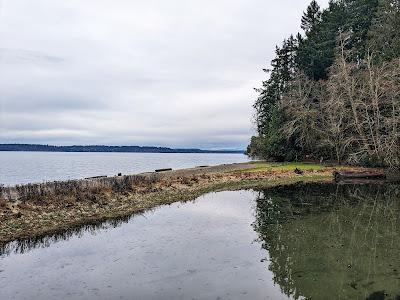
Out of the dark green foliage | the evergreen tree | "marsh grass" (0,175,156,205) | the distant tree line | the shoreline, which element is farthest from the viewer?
the evergreen tree

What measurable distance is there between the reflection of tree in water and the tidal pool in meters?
0.03

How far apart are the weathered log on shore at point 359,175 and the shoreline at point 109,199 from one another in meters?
1.01

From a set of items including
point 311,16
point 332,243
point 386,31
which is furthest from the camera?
point 311,16

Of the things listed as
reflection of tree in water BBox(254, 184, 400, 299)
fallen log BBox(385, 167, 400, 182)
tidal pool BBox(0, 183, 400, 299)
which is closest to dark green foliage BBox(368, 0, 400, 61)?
fallen log BBox(385, 167, 400, 182)

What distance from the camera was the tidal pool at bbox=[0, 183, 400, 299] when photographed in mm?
9438

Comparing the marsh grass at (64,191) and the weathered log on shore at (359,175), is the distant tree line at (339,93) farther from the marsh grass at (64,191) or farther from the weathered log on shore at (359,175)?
the marsh grass at (64,191)

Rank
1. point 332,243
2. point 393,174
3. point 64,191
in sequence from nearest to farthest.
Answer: point 332,243 < point 64,191 < point 393,174

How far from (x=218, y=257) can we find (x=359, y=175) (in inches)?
1083

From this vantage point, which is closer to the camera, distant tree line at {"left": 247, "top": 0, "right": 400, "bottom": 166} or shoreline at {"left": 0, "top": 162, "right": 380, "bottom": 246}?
shoreline at {"left": 0, "top": 162, "right": 380, "bottom": 246}

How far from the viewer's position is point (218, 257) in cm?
1209

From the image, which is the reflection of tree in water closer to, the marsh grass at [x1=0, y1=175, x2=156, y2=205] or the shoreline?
the shoreline

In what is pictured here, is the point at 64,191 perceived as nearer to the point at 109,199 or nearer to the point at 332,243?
the point at 109,199

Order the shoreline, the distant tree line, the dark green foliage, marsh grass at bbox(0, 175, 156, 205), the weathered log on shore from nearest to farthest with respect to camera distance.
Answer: the shoreline < marsh grass at bbox(0, 175, 156, 205) < the weathered log on shore < the distant tree line < the dark green foliage

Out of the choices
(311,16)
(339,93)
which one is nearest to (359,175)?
(339,93)
